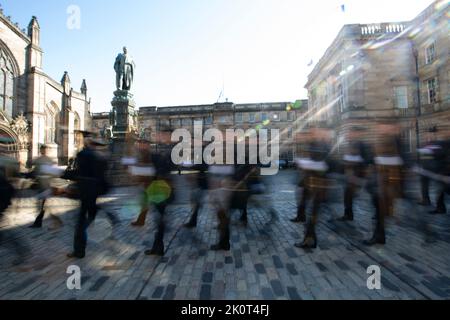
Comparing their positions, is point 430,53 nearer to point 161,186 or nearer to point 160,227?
point 161,186

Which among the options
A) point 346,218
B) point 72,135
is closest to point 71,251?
point 346,218

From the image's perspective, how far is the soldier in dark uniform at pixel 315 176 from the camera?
15.0ft

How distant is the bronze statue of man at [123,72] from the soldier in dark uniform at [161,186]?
12.3m

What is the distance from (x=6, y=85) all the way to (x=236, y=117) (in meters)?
37.1

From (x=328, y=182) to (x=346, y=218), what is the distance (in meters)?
2.59

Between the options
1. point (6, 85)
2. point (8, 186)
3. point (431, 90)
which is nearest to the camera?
point (8, 186)

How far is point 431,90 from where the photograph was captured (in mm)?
23781

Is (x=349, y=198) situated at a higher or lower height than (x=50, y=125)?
lower

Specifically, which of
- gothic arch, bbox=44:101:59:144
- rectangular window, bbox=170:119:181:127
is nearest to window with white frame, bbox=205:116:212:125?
rectangular window, bbox=170:119:181:127

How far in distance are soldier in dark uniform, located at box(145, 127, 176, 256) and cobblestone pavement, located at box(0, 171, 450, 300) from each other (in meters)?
0.33

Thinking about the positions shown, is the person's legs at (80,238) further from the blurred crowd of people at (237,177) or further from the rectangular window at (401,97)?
the rectangular window at (401,97)

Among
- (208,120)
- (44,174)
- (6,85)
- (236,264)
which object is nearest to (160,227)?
(236,264)

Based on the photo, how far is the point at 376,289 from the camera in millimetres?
3160
